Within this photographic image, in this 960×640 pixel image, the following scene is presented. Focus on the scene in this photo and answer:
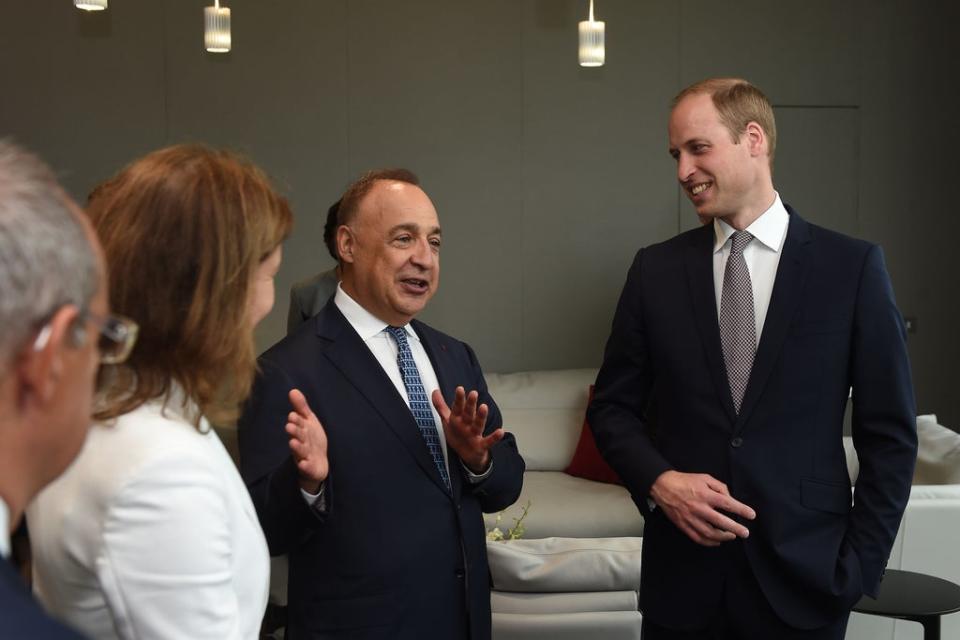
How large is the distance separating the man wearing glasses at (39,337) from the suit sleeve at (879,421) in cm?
176

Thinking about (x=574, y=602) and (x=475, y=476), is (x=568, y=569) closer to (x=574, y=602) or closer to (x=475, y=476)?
(x=574, y=602)

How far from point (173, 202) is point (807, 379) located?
1436mm

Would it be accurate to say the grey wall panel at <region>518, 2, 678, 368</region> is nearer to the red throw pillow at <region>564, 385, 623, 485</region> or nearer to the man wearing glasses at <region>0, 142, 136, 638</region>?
the red throw pillow at <region>564, 385, 623, 485</region>

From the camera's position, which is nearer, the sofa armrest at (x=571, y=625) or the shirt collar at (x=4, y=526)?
the shirt collar at (x=4, y=526)

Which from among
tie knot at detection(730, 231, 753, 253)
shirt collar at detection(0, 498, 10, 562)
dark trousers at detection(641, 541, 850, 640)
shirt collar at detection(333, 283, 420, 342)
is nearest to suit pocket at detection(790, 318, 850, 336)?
tie knot at detection(730, 231, 753, 253)

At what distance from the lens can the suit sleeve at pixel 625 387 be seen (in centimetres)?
241

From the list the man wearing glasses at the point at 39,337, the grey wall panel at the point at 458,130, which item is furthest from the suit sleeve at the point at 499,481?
the grey wall panel at the point at 458,130

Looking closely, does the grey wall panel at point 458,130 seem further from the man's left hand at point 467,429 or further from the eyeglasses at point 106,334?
the eyeglasses at point 106,334

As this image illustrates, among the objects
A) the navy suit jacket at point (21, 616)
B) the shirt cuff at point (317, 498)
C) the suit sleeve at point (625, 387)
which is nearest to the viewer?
the navy suit jacket at point (21, 616)

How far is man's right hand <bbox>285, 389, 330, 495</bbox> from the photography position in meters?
1.85

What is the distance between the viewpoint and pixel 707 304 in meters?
2.34

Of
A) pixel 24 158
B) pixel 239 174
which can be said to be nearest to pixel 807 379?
pixel 239 174

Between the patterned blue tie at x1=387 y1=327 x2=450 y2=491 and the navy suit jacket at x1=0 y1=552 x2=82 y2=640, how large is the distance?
1.43 metres

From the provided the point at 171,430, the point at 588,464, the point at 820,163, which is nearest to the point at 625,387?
the point at 171,430
